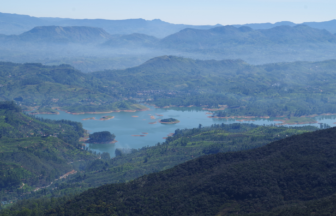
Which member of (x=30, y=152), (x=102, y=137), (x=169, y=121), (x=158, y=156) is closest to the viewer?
(x=158, y=156)

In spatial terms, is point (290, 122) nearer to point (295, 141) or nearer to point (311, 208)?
point (295, 141)

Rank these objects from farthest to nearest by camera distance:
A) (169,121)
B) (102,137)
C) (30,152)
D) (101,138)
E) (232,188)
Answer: (169,121) < (101,138) < (102,137) < (30,152) < (232,188)

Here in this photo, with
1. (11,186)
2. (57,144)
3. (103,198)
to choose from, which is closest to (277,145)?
(103,198)

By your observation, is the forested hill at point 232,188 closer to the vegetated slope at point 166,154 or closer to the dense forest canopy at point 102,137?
the vegetated slope at point 166,154

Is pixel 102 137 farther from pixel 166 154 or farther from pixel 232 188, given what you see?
pixel 232 188

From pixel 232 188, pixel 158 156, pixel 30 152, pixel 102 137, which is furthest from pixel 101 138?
pixel 232 188

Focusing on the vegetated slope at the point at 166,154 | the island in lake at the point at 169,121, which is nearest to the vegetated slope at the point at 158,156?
the vegetated slope at the point at 166,154

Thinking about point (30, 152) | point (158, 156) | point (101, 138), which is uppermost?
point (30, 152)
